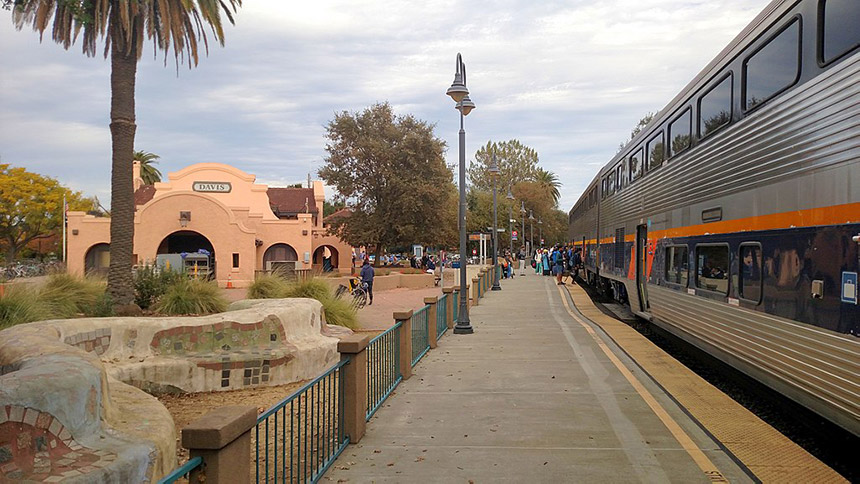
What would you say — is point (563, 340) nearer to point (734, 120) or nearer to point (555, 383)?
point (555, 383)

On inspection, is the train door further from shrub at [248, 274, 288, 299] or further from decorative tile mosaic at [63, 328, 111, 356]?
decorative tile mosaic at [63, 328, 111, 356]

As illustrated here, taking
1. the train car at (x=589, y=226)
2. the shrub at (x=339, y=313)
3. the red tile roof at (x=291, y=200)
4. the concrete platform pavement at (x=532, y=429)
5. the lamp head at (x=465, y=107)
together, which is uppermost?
the red tile roof at (x=291, y=200)

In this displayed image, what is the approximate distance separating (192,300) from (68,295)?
2589 mm

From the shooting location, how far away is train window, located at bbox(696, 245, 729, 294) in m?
8.01

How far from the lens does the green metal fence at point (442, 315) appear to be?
46.2ft

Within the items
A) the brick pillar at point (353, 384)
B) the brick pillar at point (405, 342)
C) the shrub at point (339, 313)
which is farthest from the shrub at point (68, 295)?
the brick pillar at point (353, 384)

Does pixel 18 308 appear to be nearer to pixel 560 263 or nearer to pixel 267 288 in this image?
pixel 267 288

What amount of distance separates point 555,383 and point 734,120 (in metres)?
4.11

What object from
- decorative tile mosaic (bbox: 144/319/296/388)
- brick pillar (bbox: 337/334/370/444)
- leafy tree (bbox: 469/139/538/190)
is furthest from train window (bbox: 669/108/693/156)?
leafy tree (bbox: 469/139/538/190)

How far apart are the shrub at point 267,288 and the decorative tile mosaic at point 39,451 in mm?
10753

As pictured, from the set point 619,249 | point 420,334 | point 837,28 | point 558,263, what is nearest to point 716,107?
point 837,28

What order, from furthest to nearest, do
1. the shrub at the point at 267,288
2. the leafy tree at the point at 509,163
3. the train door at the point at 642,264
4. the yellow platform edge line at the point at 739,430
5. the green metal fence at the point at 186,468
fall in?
the leafy tree at the point at 509,163 < the shrub at the point at 267,288 < the train door at the point at 642,264 < the yellow platform edge line at the point at 739,430 < the green metal fence at the point at 186,468

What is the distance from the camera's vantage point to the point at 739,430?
21.4 ft

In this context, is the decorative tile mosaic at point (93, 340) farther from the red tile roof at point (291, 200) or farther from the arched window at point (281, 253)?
the red tile roof at point (291, 200)
